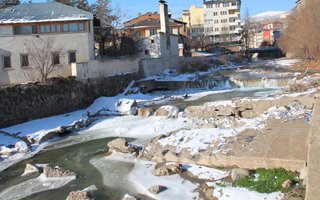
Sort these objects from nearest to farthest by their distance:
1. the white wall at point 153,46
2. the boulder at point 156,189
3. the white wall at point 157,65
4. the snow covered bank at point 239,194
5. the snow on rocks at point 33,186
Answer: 1. the snow covered bank at point 239,194
2. the boulder at point 156,189
3. the snow on rocks at point 33,186
4. the white wall at point 157,65
5. the white wall at point 153,46

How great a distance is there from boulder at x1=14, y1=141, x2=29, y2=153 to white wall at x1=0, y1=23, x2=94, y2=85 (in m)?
11.4

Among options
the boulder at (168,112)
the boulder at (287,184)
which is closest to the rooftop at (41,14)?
the boulder at (168,112)

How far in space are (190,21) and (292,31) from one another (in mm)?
61885

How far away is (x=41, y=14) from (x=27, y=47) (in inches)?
122

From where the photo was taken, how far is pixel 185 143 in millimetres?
15641

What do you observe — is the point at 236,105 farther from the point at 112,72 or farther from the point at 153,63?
the point at 153,63

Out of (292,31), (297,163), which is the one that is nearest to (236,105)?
(297,163)

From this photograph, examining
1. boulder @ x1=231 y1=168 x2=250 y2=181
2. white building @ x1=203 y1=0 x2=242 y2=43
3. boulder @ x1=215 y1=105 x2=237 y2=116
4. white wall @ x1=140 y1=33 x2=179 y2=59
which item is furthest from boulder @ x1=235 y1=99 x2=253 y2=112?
white building @ x1=203 y1=0 x2=242 y2=43

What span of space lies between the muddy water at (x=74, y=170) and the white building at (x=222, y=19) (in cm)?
8641

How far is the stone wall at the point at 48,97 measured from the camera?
24.7m

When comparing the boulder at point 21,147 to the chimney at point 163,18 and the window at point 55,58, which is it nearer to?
the window at point 55,58

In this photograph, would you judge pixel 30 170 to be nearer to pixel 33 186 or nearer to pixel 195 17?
pixel 33 186

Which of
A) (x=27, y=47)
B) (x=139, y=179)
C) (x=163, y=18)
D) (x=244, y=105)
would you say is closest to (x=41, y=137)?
(x=139, y=179)

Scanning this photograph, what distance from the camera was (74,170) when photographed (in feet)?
50.4
